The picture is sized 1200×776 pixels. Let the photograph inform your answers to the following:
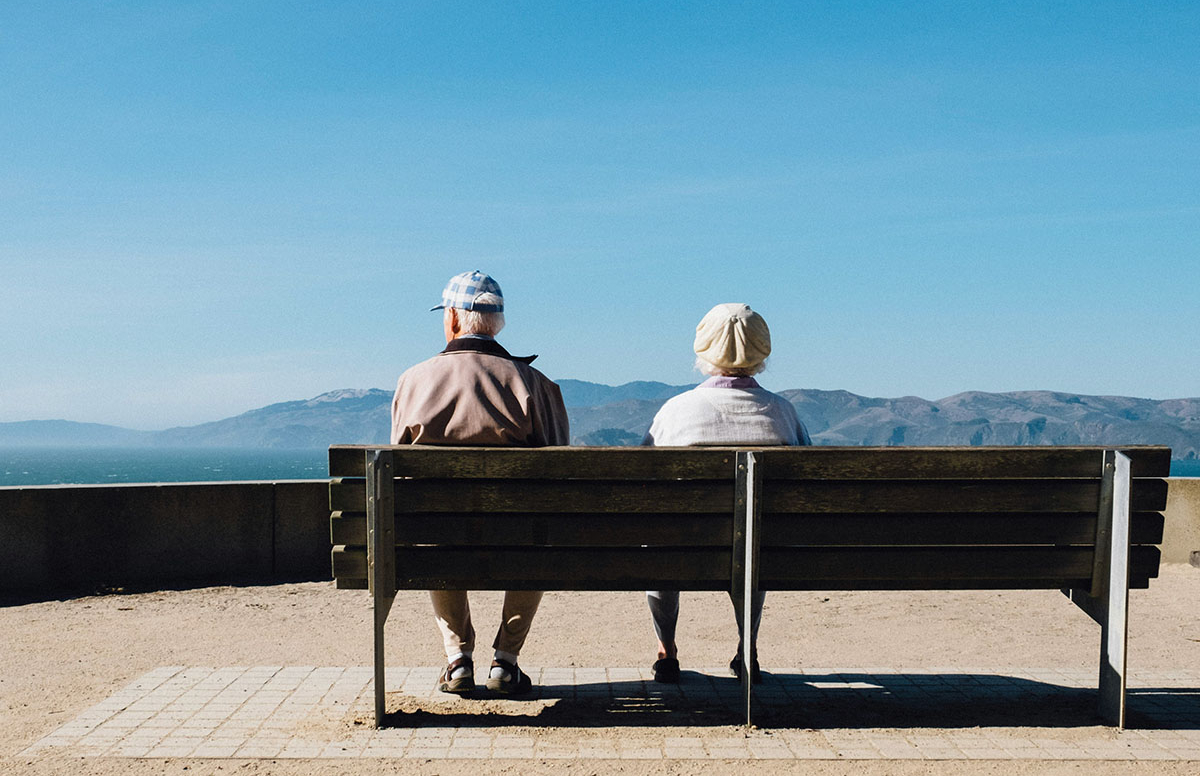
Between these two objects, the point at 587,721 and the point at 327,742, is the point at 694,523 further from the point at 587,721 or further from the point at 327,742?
the point at 327,742

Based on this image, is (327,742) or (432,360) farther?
(432,360)

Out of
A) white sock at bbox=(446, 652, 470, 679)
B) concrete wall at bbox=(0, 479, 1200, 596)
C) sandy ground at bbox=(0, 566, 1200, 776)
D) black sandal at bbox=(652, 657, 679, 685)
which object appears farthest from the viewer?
concrete wall at bbox=(0, 479, 1200, 596)

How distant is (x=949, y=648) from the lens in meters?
5.96

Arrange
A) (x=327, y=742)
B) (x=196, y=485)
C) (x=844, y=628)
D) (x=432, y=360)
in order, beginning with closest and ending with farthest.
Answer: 1. (x=327, y=742)
2. (x=432, y=360)
3. (x=844, y=628)
4. (x=196, y=485)

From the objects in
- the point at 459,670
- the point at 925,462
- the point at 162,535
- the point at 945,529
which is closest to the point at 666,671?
the point at 459,670

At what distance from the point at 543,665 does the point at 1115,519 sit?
2665 millimetres

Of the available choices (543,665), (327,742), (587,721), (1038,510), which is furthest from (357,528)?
(1038,510)

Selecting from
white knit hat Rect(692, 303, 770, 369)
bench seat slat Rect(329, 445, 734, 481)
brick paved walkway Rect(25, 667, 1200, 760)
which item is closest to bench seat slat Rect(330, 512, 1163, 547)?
bench seat slat Rect(329, 445, 734, 481)

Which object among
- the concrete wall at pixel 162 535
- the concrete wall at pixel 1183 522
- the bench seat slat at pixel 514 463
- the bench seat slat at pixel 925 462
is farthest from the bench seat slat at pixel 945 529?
the concrete wall at pixel 1183 522

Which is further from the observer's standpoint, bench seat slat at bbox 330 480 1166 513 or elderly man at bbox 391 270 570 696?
elderly man at bbox 391 270 570 696

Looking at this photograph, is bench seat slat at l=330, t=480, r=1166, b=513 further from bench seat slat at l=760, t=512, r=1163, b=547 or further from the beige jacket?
the beige jacket

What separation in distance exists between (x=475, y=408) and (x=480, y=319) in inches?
17.4

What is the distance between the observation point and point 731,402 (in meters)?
4.54

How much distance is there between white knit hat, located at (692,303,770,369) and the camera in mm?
4559
